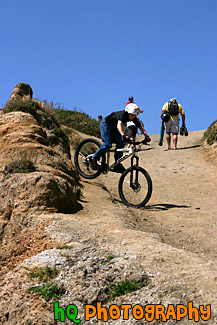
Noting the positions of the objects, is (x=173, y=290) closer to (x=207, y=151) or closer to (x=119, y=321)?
(x=119, y=321)

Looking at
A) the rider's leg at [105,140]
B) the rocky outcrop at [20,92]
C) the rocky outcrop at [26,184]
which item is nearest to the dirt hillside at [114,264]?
the rocky outcrop at [26,184]

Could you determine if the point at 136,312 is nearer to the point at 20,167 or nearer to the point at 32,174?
the point at 32,174

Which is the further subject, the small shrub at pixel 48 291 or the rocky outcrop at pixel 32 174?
the rocky outcrop at pixel 32 174

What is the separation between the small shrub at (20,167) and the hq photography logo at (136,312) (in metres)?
3.93

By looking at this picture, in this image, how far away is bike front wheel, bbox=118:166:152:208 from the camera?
9203 millimetres

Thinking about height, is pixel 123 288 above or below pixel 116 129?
below

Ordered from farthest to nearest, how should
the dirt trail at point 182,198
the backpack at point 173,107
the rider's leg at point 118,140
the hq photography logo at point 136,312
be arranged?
the backpack at point 173,107, the rider's leg at point 118,140, the dirt trail at point 182,198, the hq photography logo at point 136,312

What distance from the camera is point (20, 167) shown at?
309 inches

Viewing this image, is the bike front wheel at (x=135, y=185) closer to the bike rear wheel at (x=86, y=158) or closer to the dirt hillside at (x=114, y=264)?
the dirt hillside at (x=114, y=264)

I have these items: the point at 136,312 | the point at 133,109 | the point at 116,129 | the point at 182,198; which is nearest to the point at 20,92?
the point at 116,129

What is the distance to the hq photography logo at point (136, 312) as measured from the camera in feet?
12.1

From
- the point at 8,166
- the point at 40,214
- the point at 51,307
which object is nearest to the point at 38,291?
the point at 51,307

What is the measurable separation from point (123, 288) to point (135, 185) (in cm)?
508

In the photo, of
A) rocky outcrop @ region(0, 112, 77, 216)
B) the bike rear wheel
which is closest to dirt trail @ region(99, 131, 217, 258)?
the bike rear wheel
